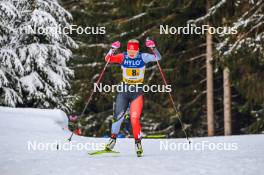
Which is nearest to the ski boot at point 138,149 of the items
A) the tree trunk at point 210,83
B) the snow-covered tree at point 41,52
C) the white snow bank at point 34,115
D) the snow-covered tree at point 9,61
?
the white snow bank at point 34,115

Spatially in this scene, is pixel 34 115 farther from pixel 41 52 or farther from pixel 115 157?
pixel 41 52

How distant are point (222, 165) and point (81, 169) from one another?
2.03 m

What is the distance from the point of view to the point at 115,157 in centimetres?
863

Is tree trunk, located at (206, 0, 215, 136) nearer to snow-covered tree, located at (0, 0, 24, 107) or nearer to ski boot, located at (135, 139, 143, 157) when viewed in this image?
snow-covered tree, located at (0, 0, 24, 107)

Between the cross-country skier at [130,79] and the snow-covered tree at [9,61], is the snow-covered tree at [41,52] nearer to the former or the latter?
the snow-covered tree at [9,61]

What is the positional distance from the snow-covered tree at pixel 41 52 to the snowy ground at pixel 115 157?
28.0ft

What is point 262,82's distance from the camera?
2009cm

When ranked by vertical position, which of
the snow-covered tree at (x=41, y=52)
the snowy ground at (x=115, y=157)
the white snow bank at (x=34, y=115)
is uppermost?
the snow-covered tree at (x=41, y=52)

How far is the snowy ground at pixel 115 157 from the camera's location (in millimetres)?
7133

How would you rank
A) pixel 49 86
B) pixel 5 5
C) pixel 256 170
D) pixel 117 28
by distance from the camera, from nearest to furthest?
pixel 256 170
pixel 5 5
pixel 49 86
pixel 117 28

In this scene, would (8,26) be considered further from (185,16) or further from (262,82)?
(262,82)

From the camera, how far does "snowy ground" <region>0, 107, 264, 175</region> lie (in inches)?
281

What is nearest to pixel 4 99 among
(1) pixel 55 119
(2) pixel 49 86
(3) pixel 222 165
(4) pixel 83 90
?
(2) pixel 49 86

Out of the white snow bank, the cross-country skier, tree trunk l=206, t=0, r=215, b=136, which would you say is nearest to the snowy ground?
the white snow bank
